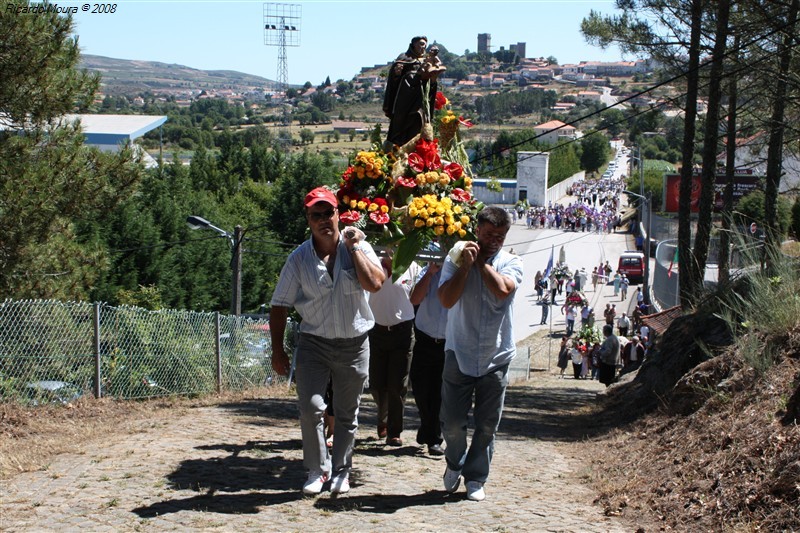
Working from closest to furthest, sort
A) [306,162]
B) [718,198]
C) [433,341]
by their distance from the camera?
1. [433,341]
2. [306,162]
3. [718,198]

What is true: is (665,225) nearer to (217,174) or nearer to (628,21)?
(217,174)

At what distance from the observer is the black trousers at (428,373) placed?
717cm

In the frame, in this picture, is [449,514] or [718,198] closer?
[449,514]

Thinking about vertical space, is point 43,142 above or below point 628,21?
below

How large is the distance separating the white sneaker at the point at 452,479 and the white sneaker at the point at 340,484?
66cm

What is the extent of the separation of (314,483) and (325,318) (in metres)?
1.07

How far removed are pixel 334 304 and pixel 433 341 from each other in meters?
1.51

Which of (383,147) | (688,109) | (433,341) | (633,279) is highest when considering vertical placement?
(688,109)

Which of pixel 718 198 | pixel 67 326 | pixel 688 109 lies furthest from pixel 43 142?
pixel 718 198

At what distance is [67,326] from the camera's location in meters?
9.24

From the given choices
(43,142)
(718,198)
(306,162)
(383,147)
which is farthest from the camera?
(718,198)

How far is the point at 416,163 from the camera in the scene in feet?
22.8

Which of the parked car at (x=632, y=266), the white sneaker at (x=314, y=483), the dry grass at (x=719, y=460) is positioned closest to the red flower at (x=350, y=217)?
the white sneaker at (x=314, y=483)

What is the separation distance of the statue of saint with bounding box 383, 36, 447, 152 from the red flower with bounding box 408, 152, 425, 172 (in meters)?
0.64
